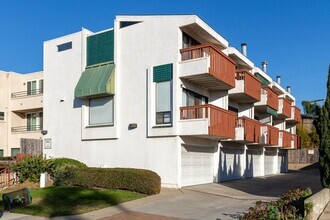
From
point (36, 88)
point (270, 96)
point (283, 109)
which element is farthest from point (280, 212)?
point (283, 109)

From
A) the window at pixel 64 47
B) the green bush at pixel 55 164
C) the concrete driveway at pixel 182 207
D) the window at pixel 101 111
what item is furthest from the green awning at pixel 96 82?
the concrete driveway at pixel 182 207

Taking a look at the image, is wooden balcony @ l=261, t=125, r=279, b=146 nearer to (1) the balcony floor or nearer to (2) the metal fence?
(1) the balcony floor

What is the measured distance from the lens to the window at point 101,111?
20.2 m

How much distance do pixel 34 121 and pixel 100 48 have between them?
41.8 ft

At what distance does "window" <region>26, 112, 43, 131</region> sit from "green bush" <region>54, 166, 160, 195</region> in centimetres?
1276

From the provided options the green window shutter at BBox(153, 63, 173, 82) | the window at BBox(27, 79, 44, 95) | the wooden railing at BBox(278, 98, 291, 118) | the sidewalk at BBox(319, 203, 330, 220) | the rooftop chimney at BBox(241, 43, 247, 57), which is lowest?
the sidewalk at BBox(319, 203, 330, 220)

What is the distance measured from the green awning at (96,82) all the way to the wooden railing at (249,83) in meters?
8.12

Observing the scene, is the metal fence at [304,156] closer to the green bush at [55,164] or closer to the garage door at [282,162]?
the garage door at [282,162]

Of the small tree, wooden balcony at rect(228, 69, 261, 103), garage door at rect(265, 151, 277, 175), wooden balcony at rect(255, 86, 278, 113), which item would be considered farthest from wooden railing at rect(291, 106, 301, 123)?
the small tree

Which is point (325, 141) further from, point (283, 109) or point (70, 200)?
point (283, 109)

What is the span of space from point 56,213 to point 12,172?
8.95m

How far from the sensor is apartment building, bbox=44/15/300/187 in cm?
1773

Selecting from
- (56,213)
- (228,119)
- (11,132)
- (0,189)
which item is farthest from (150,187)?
(11,132)

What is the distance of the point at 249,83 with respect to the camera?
23.6 meters
